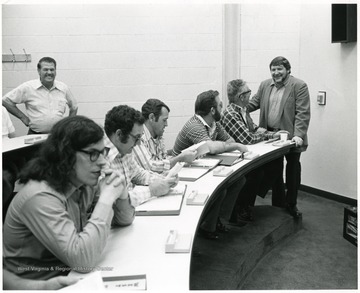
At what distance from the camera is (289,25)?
4.72 m

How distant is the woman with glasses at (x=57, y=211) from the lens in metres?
1.29

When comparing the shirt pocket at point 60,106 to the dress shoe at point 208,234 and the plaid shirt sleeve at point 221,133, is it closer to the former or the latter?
the plaid shirt sleeve at point 221,133

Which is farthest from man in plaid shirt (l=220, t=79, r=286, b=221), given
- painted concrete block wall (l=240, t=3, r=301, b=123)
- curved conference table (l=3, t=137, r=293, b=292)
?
curved conference table (l=3, t=137, r=293, b=292)

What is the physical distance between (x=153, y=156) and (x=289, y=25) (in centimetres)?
260

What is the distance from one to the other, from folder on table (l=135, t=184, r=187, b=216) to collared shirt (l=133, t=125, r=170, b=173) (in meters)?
0.49

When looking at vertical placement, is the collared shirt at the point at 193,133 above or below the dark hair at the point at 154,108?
below

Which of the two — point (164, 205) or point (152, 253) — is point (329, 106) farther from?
point (152, 253)

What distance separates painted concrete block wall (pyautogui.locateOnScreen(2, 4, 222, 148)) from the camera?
14.6 feet

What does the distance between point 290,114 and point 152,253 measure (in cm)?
276

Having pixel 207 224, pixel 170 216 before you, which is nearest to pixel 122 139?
pixel 170 216

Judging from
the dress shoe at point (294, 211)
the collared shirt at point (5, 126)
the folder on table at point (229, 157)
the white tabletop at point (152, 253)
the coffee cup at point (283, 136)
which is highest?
the collared shirt at point (5, 126)

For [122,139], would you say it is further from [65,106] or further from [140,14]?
[140,14]

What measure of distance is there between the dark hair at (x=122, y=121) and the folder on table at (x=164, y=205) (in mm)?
338

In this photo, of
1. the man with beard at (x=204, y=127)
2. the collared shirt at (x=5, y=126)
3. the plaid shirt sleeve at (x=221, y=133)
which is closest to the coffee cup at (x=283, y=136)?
the plaid shirt sleeve at (x=221, y=133)
